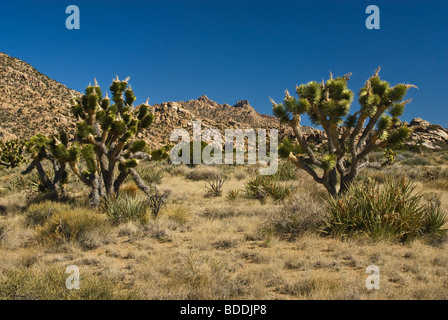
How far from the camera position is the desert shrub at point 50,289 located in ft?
13.5

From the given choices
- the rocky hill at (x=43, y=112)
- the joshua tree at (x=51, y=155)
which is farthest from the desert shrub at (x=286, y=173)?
the rocky hill at (x=43, y=112)

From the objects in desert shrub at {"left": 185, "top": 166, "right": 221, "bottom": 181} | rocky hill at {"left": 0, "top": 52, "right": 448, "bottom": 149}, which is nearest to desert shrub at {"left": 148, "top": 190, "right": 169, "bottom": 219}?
desert shrub at {"left": 185, "top": 166, "right": 221, "bottom": 181}

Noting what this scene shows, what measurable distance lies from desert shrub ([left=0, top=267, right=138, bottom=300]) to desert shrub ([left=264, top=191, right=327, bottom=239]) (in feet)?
13.7

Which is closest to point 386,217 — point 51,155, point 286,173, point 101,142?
point 101,142

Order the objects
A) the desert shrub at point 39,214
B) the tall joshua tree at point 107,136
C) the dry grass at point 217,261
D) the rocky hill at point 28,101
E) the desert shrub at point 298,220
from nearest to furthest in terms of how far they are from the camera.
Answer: the dry grass at point 217,261, the desert shrub at point 298,220, the desert shrub at point 39,214, the tall joshua tree at point 107,136, the rocky hill at point 28,101

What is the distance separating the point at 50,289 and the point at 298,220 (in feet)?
17.5

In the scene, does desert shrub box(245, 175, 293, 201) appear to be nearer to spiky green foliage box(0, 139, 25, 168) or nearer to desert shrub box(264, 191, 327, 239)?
desert shrub box(264, 191, 327, 239)

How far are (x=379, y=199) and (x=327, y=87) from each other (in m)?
3.88

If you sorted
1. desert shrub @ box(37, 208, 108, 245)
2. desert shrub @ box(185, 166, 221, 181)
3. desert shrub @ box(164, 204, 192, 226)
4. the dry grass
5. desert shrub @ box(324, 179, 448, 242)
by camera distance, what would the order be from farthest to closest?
desert shrub @ box(185, 166, 221, 181) < desert shrub @ box(164, 204, 192, 226) < desert shrub @ box(37, 208, 108, 245) < desert shrub @ box(324, 179, 448, 242) < the dry grass

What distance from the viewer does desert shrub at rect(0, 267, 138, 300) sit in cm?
410

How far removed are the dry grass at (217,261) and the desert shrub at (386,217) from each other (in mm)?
345

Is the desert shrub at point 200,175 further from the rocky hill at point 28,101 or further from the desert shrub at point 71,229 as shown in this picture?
the rocky hill at point 28,101

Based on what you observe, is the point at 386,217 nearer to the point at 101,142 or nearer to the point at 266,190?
the point at 266,190
